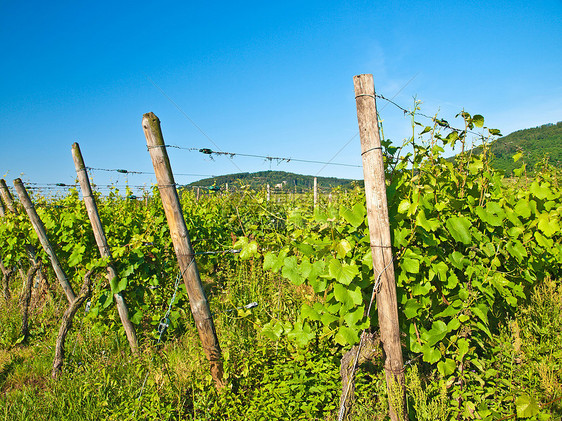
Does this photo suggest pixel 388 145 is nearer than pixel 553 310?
Yes

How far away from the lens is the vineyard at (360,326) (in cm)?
202

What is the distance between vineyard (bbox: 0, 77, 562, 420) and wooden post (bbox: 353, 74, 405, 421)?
0.08 metres

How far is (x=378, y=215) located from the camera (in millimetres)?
1858

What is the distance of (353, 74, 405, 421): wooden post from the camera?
1.83m

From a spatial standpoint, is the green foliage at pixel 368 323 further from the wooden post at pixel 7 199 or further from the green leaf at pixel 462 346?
the wooden post at pixel 7 199

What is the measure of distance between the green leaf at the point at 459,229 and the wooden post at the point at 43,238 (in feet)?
13.2

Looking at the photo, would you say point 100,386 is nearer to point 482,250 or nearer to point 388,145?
point 388,145

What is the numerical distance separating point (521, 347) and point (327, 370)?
5.43 ft

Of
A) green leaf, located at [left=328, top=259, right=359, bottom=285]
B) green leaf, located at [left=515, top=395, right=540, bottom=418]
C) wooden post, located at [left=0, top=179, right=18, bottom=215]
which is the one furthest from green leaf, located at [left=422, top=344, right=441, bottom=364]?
wooden post, located at [left=0, top=179, right=18, bottom=215]

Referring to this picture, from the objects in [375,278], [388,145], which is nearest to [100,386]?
[375,278]

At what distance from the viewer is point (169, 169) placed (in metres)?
2.44

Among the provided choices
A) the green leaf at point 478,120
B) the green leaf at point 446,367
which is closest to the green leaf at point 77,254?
the green leaf at point 446,367

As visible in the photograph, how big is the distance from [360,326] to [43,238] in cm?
Answer: 387

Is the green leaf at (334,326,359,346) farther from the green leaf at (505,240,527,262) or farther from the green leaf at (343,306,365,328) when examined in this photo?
the green leaf at (505,240,527,262)
